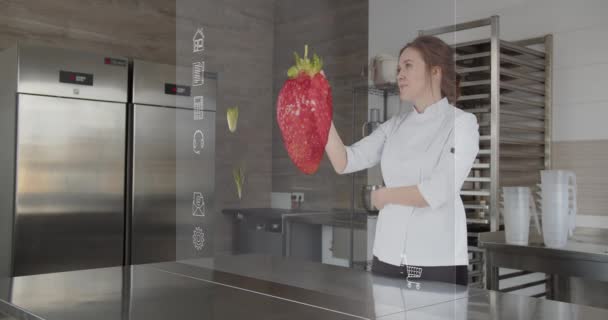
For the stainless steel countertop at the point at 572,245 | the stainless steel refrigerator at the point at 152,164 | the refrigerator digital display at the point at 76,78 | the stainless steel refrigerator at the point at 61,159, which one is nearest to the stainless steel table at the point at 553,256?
the stainless steel countertop at the point at 572,245

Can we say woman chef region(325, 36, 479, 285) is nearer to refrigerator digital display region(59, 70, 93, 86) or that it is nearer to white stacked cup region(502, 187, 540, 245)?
white stacked cup region(502, 187, 540, 245)

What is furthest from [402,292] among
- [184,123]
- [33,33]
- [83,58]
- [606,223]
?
[33,33]

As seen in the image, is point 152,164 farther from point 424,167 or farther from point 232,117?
point 424,167

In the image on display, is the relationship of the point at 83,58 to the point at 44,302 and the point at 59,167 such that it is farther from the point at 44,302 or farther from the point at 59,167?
the point at 44,302

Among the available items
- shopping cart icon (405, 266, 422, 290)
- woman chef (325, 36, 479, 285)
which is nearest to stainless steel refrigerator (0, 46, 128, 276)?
woman chef (325, 36, 479, 285)

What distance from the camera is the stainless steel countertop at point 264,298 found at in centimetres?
84

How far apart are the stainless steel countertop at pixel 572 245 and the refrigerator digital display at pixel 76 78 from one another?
186 cm

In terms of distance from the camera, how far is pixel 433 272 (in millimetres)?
914

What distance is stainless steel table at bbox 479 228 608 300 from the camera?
83.7 inches

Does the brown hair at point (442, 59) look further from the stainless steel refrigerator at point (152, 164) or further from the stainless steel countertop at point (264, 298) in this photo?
the stainless steel refrigerator at point (152, 164)

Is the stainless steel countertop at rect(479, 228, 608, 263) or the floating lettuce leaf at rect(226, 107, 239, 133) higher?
the floating lettuce leaf at rect(226, 107, 239, 133)

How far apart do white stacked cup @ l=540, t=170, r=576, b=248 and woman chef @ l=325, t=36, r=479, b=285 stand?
4.78 ft

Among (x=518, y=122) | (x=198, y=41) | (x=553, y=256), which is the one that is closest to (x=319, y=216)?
(x=198, y=41)

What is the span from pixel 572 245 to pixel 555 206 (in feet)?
0.70
